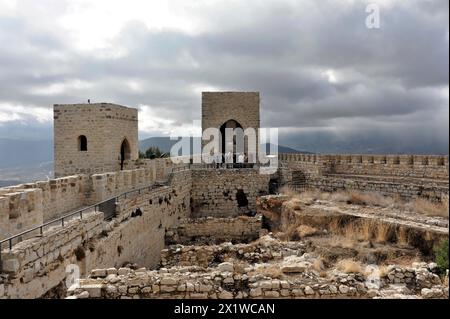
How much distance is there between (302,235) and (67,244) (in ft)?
19.6

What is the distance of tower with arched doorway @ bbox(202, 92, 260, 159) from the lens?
22328 millimetres

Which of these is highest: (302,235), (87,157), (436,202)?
(87,157)

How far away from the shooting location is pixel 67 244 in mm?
6594

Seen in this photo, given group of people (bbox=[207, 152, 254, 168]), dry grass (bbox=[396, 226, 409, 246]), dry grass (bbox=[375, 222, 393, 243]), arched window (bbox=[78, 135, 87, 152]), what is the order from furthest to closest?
group of people (bbox=[207, 152, 254, 168]), arched window (bbox=[78, 135, 87, 152]), dry grass (bbox=[375, 222, 393, 243]), dry grass (bbox=[396, 226, 409, 246])

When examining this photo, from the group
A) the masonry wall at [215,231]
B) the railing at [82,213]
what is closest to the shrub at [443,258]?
the railing at [82,213]

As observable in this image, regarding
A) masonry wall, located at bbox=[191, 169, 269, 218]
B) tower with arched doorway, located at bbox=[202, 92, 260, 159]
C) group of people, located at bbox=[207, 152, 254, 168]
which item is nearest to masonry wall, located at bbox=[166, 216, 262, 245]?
masonry wall, located at bbox=[191, 169, 269, 218]

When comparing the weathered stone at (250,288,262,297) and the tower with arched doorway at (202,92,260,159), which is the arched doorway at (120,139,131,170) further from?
the weathered stone at (250,288,262,297)

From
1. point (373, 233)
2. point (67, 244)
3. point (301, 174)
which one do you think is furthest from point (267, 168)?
point (67, 244)

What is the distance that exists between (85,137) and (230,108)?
8967 millimetres

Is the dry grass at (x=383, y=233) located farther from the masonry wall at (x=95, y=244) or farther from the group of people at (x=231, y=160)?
the group of people at (x=231, y=160)

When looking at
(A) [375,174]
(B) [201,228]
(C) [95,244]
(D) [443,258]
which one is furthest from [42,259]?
(A) [375,174]

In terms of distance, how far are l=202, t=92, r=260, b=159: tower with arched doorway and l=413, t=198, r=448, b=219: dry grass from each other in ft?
42.3

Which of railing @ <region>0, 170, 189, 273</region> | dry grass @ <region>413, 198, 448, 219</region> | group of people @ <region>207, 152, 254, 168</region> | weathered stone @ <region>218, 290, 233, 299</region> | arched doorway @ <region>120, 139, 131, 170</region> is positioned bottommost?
weathered stone @ <region>218, 290, 233, 299</region>
